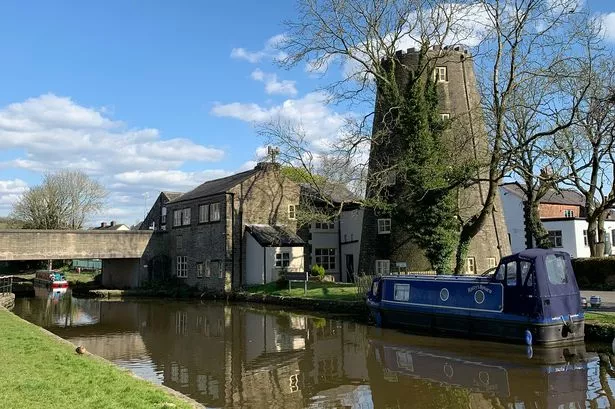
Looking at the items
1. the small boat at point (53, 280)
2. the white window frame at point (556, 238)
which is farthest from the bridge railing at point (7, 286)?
the white window frame at point (556, 238)

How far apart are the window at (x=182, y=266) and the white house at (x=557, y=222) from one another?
2339 cm

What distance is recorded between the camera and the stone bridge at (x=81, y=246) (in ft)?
115

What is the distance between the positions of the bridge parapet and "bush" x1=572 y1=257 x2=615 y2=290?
28.7 m

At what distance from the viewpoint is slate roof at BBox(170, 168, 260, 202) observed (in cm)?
3641

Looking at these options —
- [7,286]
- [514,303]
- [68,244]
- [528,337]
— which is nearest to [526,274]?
[514,303]

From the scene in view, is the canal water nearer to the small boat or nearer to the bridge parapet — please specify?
the bridge parapet

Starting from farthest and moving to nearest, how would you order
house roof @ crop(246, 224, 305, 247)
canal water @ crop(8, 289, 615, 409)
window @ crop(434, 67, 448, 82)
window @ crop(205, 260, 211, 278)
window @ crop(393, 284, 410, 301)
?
window @ crop(205, 260, 211, 278) → house roof @ crop(246, 224, 305, 247) → window @ crop(434, 67, 448, 82) → window @ crop(393, 284, 410, 301) → canal water @ crop(8, 289, 615, 409)

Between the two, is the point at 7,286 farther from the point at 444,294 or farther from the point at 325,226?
the point at 444,294

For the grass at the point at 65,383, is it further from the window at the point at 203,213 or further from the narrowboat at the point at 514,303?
the window at the point at 203,213

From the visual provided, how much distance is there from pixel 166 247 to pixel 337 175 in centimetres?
2002

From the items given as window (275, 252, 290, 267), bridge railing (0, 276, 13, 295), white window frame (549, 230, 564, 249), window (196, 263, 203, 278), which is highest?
white window frame (549, 230, 564, 249)

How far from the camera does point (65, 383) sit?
27.5 feet

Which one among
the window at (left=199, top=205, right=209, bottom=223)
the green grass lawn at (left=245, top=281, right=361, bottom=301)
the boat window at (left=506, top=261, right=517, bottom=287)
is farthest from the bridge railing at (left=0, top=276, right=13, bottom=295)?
the boat window at (left=506, top=261, right=517, bottom=287)

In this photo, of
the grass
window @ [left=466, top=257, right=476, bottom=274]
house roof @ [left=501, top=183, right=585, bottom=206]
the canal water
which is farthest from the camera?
house roof @ [left=501, top=183, right=585, bottom=206]
